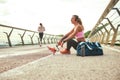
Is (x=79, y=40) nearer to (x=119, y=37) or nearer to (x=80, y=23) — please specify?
(x=80, y=23)

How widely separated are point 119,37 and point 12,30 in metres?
10.5

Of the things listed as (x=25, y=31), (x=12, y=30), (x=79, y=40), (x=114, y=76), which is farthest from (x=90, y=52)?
(x=25, y=31)

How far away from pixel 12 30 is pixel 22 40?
4.56 metres

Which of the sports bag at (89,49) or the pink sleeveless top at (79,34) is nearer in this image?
the sports bag at (89,49)

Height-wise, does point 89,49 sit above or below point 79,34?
below

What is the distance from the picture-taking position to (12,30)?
2212 cm

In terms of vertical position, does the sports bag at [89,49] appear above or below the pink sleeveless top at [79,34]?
below

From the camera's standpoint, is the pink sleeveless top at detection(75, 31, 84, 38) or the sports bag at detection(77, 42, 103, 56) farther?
the pink sleeveless top at detection(75, 31, 84, 38)

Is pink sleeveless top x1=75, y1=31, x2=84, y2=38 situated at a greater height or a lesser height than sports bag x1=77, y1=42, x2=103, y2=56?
greater

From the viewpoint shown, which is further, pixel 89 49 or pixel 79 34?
pixel 79 34

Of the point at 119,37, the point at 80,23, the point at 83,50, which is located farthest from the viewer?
the point at 119,37

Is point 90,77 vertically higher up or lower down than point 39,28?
lower down

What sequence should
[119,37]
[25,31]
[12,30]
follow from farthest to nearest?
[25,31]
[12,30]
[119,37]

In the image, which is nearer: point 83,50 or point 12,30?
point 83,50
